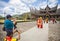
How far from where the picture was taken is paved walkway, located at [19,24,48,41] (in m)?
2.58

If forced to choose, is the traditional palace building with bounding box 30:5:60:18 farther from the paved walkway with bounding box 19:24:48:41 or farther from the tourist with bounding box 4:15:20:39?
the tourist with bounding box 4:15:20:39

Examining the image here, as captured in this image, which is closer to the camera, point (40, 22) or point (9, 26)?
point (9, 26)

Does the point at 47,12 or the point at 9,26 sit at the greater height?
the point at 47,12

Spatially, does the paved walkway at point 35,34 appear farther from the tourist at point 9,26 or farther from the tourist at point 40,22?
the tourist at point 9,26

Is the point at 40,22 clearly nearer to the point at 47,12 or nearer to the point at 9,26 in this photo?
the point at 47,12

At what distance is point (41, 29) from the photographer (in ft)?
8.93

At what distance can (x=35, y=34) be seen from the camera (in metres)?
2.68

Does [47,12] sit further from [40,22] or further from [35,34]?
[35,34]

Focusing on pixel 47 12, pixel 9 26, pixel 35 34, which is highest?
pixel 47 12

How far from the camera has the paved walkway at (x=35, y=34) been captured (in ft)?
8.47

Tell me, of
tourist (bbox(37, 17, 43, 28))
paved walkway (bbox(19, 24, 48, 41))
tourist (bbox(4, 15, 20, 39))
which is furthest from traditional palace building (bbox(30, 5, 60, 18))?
tourist (bbox(4, 15, 20, 39))

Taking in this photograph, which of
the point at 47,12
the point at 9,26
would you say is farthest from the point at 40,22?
the point at 9,26

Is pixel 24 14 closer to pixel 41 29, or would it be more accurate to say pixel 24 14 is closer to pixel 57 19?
pixel 41 29

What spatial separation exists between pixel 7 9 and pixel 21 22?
0.35m
